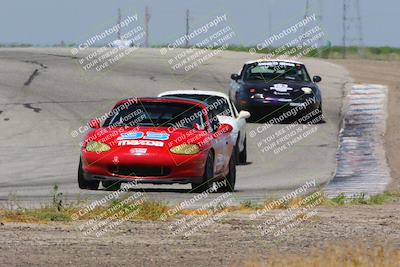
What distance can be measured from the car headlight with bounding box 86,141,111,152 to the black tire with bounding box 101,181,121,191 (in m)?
0.80

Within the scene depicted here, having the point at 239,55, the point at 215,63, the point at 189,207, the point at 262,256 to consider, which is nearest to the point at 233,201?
the point at 189,207

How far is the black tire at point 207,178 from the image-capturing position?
1795 centimetres

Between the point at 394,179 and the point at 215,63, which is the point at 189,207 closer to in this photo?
the point at 394,179

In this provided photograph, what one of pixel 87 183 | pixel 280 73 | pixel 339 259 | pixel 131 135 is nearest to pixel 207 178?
pixel 131 135

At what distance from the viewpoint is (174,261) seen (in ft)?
34.4

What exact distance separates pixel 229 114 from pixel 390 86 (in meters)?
19.9

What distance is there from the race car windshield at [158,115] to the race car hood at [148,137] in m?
0.23

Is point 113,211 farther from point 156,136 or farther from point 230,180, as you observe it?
point 230,180

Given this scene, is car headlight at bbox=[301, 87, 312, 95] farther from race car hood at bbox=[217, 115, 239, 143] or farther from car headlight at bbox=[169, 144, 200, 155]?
car headlight at bbox=[169, 144, 200, 155]

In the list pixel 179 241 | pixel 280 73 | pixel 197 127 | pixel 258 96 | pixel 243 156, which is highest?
pixel 179 241

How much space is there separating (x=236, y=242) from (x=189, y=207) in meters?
3.78

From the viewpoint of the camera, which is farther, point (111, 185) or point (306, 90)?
point (306, 90)

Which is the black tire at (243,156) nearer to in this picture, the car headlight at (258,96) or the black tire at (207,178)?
the black tire at (207,178)

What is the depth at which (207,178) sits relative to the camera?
18.0 metres
